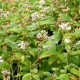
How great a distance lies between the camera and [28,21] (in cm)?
256

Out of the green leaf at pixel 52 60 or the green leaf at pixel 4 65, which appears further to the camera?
the green leaf at pixel 52 60

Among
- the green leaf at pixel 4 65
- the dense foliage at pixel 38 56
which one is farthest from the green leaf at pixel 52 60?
the green leaf at pixel 4 65

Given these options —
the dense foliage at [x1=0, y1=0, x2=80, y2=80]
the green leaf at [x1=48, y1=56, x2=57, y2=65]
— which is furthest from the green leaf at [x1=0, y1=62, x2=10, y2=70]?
the green leaf at [x1=48, y1=56, x2=57, y2=65]

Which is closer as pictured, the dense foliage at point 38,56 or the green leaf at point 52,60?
the dense foliage at point 38,56

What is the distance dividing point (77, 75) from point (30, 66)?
460 millimetres

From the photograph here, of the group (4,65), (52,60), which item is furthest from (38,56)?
(4,65)

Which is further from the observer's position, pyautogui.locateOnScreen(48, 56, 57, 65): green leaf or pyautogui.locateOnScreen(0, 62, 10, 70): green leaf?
pyautogui.locateOnScreen(48, 56, 57, 65): green leaf

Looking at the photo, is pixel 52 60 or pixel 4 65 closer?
pixel 4 65

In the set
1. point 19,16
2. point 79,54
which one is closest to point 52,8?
point 19,16

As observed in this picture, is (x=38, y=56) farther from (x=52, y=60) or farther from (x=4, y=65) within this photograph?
(x=4, y=65)

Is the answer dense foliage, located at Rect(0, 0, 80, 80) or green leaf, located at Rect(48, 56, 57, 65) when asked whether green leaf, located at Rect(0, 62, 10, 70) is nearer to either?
dense foliage, located at Rect(0, 0, 80, 80)

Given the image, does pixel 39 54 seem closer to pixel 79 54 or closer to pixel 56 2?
pixel 79 54

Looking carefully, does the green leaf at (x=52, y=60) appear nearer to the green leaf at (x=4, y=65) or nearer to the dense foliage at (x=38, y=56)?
the dense foliage at (x=38, y=56)

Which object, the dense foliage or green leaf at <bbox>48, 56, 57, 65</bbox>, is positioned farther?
green leaf at <bbox>48, 56, 57, 65</bbox>
